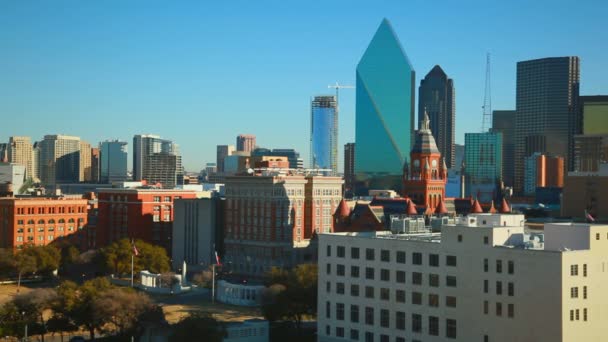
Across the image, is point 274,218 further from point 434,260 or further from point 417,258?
point 434,260

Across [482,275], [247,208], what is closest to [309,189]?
[247,208]

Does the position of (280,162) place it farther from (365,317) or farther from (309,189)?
(365,317)

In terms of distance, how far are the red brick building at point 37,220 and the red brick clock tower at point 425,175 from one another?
7257 cm

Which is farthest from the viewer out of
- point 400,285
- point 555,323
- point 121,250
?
point 121,250

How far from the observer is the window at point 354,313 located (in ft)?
293

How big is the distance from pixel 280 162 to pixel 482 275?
108 meters

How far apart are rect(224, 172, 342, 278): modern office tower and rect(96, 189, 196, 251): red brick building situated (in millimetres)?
22497

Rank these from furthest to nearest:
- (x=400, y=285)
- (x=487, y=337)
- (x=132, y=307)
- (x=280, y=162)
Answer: (x=280, y=162), (x=132, y=307), (x=400, y=285), (x=487, y=337)

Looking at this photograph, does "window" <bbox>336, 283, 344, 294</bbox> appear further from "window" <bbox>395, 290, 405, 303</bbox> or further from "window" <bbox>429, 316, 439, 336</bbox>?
"window" <bbox>429, 316, 439, 336</bbox>

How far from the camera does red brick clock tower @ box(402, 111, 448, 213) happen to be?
185500 mm

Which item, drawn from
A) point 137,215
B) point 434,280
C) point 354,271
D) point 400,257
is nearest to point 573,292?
point 434,280

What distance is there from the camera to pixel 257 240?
16112cm

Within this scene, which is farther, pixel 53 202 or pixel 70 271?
pixel 53 202

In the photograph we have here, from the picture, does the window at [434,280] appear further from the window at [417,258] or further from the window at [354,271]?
the window at [354,271]
